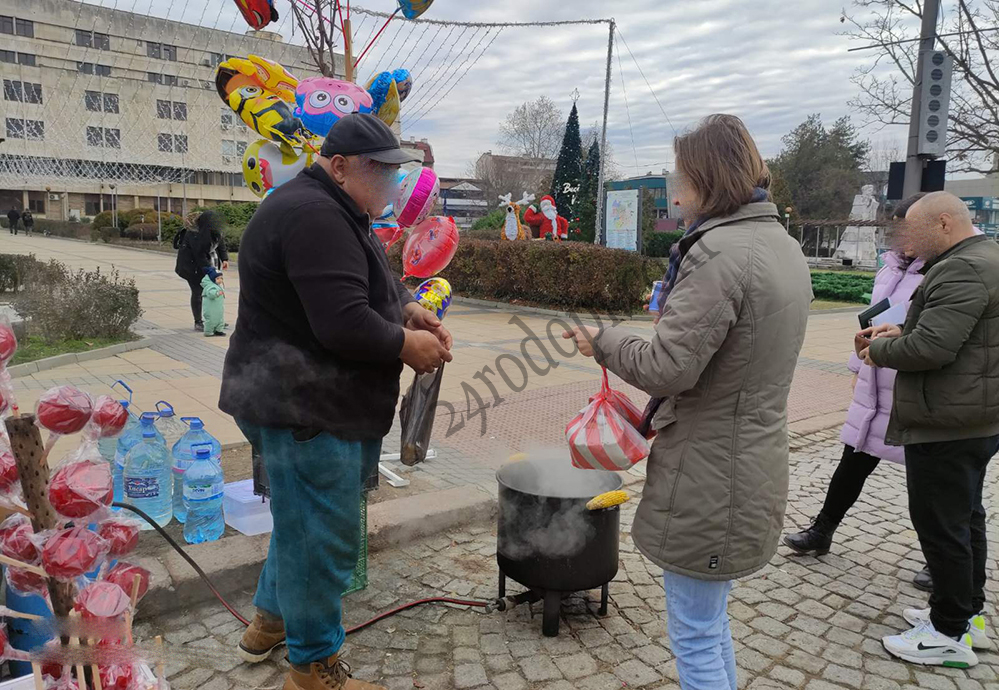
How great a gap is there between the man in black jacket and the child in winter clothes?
8.76m

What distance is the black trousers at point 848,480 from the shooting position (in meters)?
3.67

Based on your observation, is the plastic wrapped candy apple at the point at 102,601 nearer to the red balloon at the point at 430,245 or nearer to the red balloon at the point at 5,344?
the red balloon at the point at 5,344

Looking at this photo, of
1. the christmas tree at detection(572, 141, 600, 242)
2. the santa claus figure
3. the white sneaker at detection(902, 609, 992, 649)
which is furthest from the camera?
the christmas tree at detection(572, 141, 600, 242)

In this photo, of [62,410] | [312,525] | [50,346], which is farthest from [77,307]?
[62,410]

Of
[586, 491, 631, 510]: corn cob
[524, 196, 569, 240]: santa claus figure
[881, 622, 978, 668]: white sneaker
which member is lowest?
[881, 622, 978, 668]: white sneaker

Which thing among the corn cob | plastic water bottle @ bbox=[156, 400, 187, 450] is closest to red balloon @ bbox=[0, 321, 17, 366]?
the corn cob

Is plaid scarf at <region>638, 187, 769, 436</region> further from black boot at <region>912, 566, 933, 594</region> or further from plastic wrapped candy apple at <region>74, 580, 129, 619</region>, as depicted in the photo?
black boot at <region>912, 566, 933, 594</region>

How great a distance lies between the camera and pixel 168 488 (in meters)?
3.68

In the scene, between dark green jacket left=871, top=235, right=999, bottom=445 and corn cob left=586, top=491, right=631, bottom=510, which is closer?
dark green jacket left=871, top=235, right=999, bottom=445

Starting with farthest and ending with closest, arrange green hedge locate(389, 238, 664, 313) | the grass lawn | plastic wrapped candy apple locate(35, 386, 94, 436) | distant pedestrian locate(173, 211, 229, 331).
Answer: green hedge locate(389, 238, 664, 313), distant pedestrian locate(173, 211, 229, 331), the grass lawn, plastic wrapped candy apple locate(35, 386, 94, 436)

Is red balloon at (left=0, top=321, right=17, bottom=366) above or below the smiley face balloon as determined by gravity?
below

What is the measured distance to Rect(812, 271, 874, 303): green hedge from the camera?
63.8 feet

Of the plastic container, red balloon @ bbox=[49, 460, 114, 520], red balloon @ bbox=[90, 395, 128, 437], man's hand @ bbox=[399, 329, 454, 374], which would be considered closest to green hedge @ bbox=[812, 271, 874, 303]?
the plastic container

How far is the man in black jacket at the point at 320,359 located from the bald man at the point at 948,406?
1.98 meters
